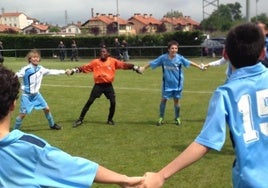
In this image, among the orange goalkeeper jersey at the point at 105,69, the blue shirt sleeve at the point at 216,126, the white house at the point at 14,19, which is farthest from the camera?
the white house at the point at 14,19

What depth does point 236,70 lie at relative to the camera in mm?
2887

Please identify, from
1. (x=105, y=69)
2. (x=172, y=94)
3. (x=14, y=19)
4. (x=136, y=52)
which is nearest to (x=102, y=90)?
(x=105, y=69)

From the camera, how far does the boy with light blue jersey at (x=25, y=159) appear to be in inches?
95.0

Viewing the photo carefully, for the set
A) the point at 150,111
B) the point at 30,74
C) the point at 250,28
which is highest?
the point at 250,28

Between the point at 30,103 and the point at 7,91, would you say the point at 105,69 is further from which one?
the point at 7,91

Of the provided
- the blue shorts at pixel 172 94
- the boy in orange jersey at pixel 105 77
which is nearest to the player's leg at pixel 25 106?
the boy in orange jersey at pixel 105 77

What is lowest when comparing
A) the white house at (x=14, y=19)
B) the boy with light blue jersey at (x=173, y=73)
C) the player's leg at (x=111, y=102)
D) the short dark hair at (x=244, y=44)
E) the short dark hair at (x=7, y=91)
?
the player's leg at (x=111, y=102)

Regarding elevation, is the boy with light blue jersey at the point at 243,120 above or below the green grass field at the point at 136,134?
above

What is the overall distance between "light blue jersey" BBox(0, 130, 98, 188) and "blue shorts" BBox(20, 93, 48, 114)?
7836 mm

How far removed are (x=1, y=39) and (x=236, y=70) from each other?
51.8 m

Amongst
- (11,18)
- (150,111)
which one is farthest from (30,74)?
(11,18)

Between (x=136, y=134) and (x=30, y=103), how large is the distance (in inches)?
97.7

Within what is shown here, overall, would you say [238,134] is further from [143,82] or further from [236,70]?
[143,82]

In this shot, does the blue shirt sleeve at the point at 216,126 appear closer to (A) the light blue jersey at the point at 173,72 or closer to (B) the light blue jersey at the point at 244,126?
(B) the light blue jersey at the point at 244,126
